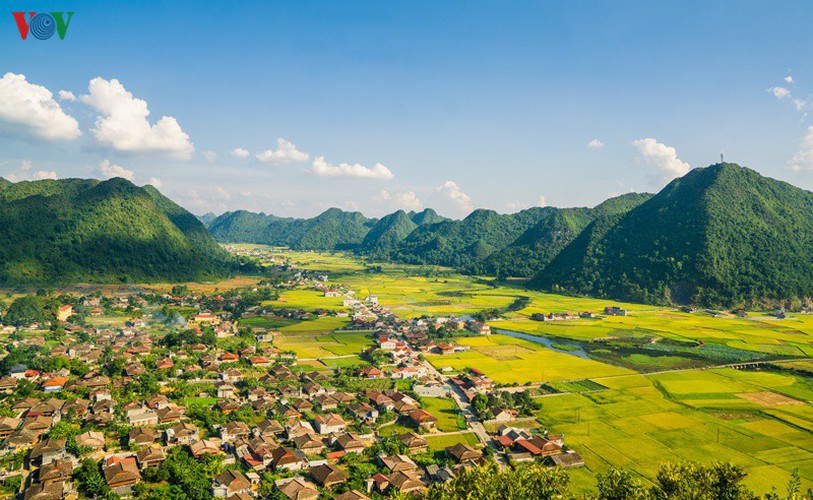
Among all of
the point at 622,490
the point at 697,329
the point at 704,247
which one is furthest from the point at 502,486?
the point at 704,247

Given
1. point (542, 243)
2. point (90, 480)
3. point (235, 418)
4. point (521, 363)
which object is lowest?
point (90, 480)

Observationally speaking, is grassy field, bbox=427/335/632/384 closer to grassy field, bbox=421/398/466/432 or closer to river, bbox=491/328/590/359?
river, bbox=491/328/590/359

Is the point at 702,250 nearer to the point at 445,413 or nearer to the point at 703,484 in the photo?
the point at 445,413

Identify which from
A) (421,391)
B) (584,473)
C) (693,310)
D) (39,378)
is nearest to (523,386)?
(421,391)

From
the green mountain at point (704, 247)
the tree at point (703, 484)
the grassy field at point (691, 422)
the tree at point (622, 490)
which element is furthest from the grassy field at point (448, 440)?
the green mountain at point (704, 247)

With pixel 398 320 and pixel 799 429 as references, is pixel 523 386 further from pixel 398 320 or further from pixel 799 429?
pixel 398 320

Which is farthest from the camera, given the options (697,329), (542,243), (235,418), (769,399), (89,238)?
(542,243)
